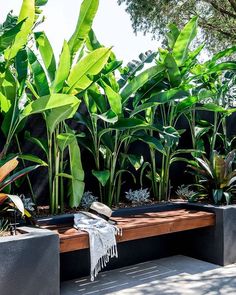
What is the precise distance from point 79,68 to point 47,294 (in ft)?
5.82

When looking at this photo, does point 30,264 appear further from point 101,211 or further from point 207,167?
point 207,167

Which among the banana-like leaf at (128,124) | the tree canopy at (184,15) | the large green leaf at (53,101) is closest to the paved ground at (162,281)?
the banana-like leaf at (128,124)

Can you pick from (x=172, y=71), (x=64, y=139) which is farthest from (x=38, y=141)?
(x=172, y=71)

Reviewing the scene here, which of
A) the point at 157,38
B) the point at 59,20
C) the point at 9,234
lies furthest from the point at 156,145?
the point at 157,38

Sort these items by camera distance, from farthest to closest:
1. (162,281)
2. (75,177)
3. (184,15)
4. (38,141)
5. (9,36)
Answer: (184,15), (75,177), (38,141), (162,281), (9,36)

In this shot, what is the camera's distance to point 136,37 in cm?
955

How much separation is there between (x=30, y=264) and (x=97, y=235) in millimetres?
646

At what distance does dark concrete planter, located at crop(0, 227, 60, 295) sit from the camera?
227cm

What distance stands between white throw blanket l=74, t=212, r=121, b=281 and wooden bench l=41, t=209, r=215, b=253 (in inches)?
2.2

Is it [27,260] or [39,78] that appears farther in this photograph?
[39,78]

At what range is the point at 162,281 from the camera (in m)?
3.13

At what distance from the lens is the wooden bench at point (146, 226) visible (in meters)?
2.76

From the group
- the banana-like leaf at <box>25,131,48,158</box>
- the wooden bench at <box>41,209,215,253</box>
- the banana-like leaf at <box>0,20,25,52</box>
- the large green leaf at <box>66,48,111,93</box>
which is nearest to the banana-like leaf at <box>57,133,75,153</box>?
the banana-like leaf at <box>25,131,48,158</box>

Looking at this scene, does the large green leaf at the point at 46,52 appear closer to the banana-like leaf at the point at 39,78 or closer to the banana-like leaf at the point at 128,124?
the banana-like leaf at the point at 39,78
